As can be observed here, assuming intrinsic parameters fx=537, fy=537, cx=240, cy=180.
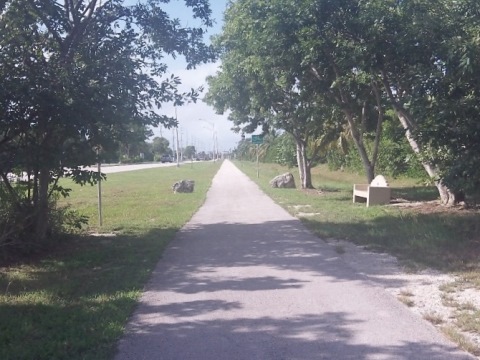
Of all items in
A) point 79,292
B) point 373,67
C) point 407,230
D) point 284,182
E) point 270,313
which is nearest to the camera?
point 270,313

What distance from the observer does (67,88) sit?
8094 millimetres

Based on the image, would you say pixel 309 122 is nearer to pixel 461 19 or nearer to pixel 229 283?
pixel 461 19

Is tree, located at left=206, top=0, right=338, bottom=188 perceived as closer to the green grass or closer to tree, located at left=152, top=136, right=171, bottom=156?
the green grass

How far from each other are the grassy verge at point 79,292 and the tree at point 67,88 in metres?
1.22

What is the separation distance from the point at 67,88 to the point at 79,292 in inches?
123

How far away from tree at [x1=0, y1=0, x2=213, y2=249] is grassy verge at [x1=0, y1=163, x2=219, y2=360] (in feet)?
4.00

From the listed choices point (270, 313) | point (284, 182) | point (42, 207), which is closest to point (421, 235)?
point (270, 313)

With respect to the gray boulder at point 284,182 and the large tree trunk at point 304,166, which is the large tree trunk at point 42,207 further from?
the gray boulder at point 284,182

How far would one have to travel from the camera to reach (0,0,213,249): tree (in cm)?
821

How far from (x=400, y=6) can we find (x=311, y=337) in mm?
10381

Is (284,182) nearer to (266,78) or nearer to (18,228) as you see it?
(266,78)

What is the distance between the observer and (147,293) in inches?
268

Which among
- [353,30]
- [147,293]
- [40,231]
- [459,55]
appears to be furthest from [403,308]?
[353,30]

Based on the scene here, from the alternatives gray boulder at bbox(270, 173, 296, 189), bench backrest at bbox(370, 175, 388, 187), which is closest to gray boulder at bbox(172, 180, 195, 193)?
gray boulder at bbox(270, 173, 296, 189)
